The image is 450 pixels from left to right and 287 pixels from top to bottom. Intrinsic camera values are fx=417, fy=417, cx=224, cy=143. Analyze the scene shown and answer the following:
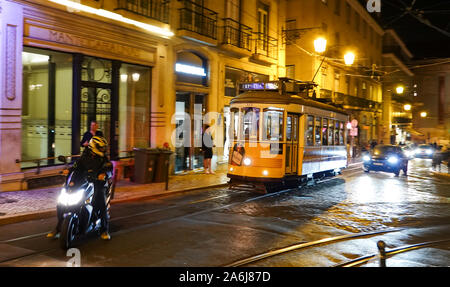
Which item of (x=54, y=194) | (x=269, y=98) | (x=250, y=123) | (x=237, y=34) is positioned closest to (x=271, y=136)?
(x=250, y=123)

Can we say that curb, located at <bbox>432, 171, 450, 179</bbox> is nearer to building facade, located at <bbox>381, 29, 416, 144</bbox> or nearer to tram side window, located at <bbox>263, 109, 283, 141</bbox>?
tram side window, located at <bbox>263, 109, 283, 141</bbox>

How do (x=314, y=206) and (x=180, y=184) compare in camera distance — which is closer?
(x=314, y=206)

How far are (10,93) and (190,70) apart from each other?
8.51 m

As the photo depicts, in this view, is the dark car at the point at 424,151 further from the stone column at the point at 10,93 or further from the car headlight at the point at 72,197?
the car headlight at the point at 72,197

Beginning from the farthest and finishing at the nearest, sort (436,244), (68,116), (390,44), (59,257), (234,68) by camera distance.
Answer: (390,44) < (234,68) < (68,116) < (436,244) < (59,257)

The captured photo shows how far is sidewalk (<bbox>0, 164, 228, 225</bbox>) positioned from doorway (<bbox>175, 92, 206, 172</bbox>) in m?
1.22

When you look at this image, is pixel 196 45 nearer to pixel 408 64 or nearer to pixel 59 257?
pixel 59 257

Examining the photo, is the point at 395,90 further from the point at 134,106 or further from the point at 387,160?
the point at 134,106

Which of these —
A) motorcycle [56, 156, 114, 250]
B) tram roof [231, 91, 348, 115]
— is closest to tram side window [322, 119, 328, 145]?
tram roof [231, 91, 348, 115]

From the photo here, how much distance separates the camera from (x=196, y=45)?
1850 centimetres

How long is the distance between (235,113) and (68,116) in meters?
5.44

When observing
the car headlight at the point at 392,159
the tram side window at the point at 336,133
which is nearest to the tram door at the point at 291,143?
the tram side window at the point at 336,133

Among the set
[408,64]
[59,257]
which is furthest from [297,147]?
[408,64]

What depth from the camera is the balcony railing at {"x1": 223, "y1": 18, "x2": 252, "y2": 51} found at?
20.0m
